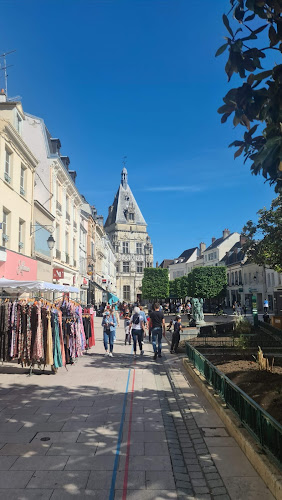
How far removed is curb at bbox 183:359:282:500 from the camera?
364cm

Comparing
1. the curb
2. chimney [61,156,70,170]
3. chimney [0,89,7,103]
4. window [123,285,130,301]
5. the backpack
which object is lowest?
the curb

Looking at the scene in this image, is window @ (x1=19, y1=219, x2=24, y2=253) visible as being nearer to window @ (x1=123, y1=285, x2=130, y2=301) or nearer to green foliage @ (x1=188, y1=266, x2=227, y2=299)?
green foliage @ (x1=188, y1=266, x2=227, y2=299)

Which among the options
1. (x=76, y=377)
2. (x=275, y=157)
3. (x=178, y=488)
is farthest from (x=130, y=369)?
(x=275, y=157)

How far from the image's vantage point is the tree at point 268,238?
18.7 m

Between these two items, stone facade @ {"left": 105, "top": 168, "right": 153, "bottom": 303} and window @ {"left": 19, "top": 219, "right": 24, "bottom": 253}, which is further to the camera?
stone facade @ {"left": 105, "top": 168, "right": 153, "bottom": 303}

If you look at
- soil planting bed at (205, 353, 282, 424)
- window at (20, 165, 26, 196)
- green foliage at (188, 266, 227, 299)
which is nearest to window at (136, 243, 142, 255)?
green foliage at (188, 266, 227, 299)

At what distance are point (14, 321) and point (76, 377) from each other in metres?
2.09

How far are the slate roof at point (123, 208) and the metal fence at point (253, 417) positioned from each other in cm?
7703

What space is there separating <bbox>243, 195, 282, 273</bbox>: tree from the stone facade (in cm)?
5868

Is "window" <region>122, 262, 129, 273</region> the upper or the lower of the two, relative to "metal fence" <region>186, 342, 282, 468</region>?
upper

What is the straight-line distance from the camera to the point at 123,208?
85.4 m

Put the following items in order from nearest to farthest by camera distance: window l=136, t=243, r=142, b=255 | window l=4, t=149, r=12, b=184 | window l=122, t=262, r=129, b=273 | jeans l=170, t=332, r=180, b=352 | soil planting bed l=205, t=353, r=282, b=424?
soil planting bed l=205, t=353, r=282, b=424, jeans l=170, t=332, r=180, b=352, window l=4, t=149, r=12, b=184, window l=122, t=262, r=129, b=273, window l=136, t=243, r=142, b=255

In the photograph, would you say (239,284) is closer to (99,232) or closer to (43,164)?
(99,232)

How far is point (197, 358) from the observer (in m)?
9.11
